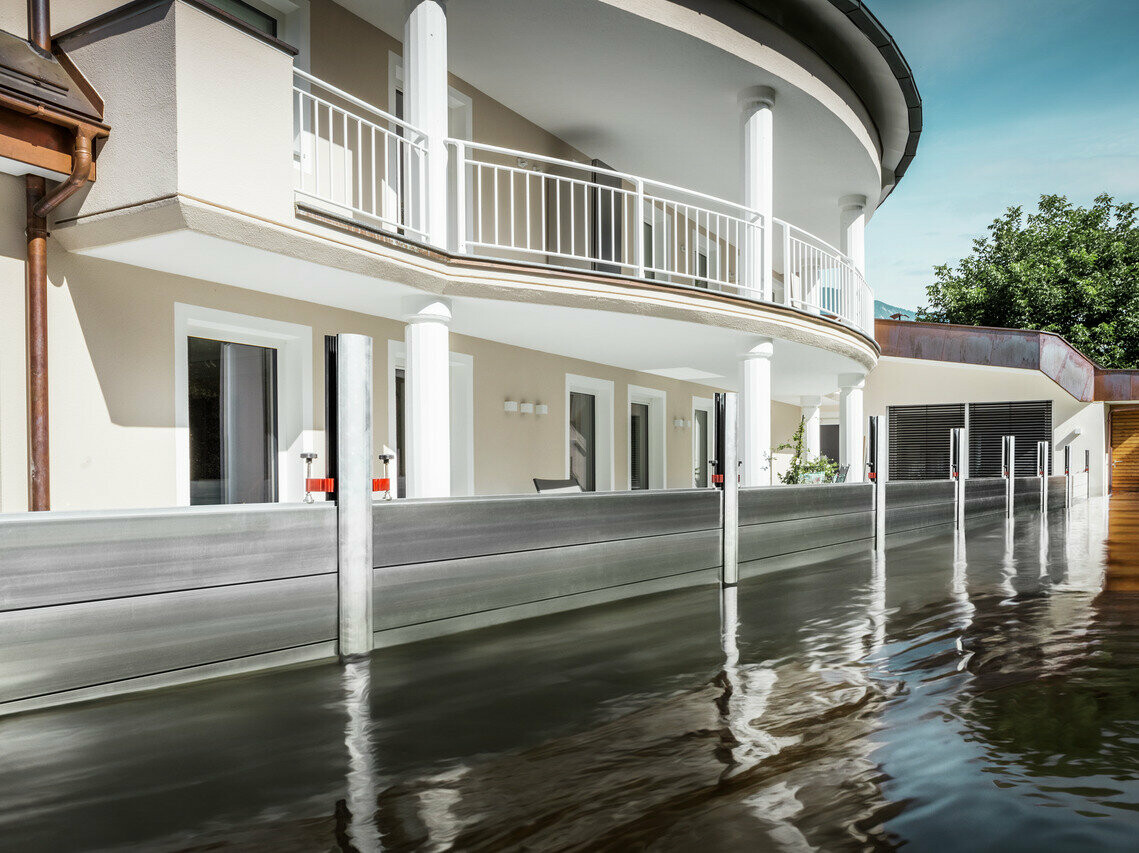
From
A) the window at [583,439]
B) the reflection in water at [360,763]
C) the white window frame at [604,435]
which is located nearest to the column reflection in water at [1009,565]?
the reflection in water at [360,763]

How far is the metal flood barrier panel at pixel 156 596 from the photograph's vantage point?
12.4ft

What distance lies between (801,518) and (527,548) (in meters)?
4.53

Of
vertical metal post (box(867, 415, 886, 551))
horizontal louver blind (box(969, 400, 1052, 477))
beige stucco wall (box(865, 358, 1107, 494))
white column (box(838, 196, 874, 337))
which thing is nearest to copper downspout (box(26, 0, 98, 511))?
vertical metal post (box(867, 415, 886, 551))

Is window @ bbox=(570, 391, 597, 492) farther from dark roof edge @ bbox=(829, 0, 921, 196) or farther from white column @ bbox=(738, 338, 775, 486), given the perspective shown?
dark roof edge @ bbox=(829, 0, 921, 196)

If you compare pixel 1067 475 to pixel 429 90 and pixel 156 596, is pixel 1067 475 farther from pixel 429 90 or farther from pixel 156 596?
pixel 156 596

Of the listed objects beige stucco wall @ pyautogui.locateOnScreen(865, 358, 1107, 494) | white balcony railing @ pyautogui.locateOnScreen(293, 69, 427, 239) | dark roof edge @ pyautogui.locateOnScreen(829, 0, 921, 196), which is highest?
dark roof edge @ pyautogui.locateOnScreen(829, 0, 921, 196)

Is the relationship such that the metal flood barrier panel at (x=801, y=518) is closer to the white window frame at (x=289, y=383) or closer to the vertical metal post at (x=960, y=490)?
the white window frame at (x=289, y=383)

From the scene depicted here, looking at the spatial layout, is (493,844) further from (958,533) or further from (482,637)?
(958,533)

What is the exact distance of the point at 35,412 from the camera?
6.25 m

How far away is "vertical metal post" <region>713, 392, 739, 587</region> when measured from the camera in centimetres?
809

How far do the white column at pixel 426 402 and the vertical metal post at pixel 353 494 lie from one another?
107 inches

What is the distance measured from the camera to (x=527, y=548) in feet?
20.3

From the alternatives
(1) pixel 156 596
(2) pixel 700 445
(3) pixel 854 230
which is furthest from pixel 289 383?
(2) pixel 700 445

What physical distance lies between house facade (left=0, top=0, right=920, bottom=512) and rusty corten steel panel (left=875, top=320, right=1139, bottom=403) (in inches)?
252
